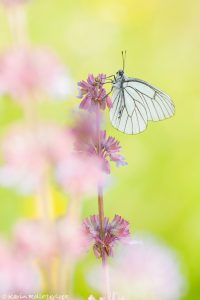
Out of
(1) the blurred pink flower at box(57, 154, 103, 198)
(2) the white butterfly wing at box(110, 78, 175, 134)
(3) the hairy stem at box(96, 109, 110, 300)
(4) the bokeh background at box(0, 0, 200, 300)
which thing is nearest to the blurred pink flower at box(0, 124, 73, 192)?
(1) the blurred pink flower at box(57, 154, 103, 198)

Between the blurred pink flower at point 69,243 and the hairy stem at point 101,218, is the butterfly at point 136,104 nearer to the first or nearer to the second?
the hairy stem at point 101,218

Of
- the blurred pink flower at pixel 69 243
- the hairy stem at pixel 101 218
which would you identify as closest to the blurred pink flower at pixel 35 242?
the blurred pink flower at pixel 69 243

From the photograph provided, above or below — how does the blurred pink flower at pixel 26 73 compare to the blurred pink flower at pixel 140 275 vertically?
above

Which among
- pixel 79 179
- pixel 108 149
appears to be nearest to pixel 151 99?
pixel 108 149

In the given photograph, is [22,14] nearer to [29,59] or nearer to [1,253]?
[29,59]

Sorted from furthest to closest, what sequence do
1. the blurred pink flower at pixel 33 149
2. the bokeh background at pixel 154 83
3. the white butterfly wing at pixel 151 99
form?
the bokeh background at pixel 154 83 → the white butterfly wing at pixel 151 99 → the blurred pink flower at pixel 33 149

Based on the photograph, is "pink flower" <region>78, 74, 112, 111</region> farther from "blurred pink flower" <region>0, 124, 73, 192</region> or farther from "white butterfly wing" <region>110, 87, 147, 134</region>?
"white butterfly wing" <region>110, 87, 147, 134</region>

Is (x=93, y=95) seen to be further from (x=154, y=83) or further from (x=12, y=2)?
(x=154, y=83)

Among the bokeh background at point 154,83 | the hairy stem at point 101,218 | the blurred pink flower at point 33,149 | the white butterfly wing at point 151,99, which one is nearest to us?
the blurred pink flower at point 33,149
